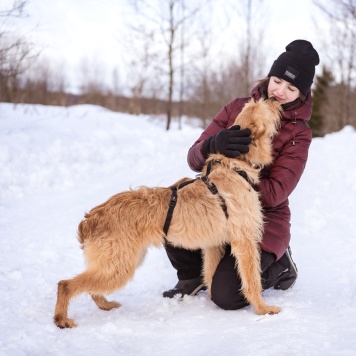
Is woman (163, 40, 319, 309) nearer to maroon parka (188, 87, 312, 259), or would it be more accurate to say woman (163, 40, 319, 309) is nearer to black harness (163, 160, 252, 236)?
maroon parka (188, 87, 312, 259)

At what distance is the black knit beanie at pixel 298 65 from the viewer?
3.29 m

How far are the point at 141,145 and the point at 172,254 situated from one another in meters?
6.61

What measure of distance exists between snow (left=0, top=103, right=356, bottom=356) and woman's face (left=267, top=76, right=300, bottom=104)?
1672 mm

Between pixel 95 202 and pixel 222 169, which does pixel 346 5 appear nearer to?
pixel 95 202

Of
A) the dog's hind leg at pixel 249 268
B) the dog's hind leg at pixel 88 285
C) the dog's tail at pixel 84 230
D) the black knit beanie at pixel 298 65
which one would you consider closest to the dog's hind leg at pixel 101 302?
the dog's hind leg at pixel 88 285

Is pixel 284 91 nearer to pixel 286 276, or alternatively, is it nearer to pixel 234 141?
pixel 234 141

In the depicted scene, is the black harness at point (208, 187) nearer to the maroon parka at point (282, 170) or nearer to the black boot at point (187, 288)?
the maroon parka at point (282, 170)

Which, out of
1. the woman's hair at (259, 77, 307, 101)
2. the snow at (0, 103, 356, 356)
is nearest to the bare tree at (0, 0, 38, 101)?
the snow at (0, 103, 356, 356)

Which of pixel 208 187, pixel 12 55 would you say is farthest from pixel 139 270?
pixel 12 55

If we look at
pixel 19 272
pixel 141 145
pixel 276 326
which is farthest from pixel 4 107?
pixel 276 326

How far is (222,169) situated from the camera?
3.06 meters

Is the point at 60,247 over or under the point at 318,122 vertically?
under

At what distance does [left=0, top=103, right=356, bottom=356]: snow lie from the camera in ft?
8.00

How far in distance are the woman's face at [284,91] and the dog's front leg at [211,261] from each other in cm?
137
